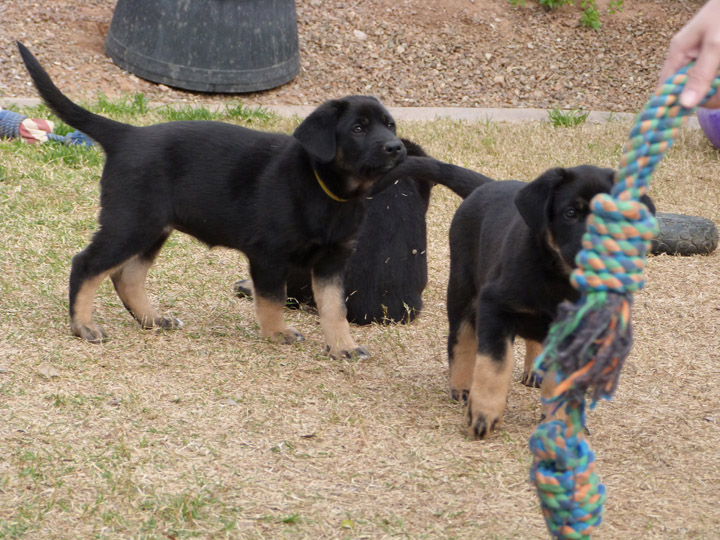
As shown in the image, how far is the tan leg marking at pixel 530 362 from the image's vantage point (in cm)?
399

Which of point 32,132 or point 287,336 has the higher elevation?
point 287,336

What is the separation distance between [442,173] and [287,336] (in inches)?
43.4

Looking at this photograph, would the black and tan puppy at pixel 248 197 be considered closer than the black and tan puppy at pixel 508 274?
No

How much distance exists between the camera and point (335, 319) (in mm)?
4363

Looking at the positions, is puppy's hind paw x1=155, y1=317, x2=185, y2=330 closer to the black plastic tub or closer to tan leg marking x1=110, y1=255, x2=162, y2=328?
tan leg marking x1=110, y1=255, x2=162, y2=328

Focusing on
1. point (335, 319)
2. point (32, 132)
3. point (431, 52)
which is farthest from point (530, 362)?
point (431, 52)

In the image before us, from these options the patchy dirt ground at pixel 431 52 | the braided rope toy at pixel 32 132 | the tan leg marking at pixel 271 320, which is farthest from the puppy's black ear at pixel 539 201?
the patchy dirt ground at pixel 431 52

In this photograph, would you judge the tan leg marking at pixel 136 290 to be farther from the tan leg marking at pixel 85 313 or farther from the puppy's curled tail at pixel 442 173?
the puppy's curled tail at pixel 442 173

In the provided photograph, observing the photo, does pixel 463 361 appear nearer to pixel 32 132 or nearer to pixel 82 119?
pixel 82 119

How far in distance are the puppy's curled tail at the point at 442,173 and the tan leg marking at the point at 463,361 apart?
0.72 meters

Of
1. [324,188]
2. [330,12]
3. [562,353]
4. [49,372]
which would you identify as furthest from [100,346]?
[330,12]

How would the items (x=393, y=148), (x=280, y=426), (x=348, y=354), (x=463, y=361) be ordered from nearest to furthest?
(x=280, y=426), (x=463, y=361), (x=393, y=148), (x=348, y=354)

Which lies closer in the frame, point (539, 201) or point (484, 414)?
point (539, 201)

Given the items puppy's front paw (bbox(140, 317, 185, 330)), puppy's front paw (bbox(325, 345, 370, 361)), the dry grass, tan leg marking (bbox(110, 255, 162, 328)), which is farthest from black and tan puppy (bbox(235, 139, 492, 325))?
tan leg marking (bbox(110, 255, 162, 328))
